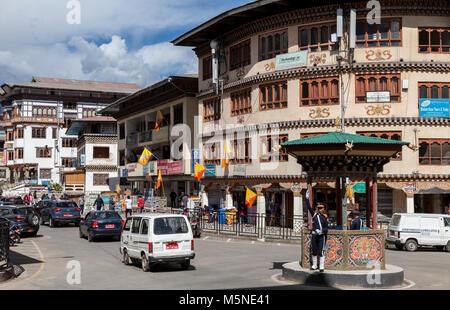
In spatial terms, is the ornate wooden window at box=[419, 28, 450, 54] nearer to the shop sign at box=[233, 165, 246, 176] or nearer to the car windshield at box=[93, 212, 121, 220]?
the shop sign at box=[233, 165, 246, 176]

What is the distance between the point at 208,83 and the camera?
42812 millimetres

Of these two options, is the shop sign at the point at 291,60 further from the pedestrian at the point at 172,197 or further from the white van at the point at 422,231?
the pedestrian at the point at 172,197

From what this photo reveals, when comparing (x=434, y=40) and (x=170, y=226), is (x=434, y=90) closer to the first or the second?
(x=434, y=40)

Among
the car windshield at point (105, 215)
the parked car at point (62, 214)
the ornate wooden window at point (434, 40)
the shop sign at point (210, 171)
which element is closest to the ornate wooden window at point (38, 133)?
the parked car at point (62, 214)

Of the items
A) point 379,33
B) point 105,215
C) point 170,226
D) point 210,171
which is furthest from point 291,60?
point 170,226

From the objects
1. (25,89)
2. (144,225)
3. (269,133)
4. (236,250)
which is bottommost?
(236,250)

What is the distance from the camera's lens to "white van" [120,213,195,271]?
16.9m

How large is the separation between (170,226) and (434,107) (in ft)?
69.3

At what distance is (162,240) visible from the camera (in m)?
17.0

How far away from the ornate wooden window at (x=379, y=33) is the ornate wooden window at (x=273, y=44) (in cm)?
460

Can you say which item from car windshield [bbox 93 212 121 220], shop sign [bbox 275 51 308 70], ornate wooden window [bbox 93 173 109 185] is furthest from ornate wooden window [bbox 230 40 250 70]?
ornate wooden window [bbox 93 173 109 185]
